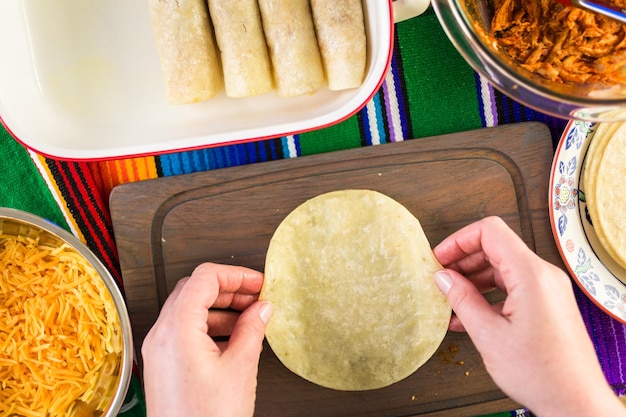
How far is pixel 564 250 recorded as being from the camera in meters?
1.32

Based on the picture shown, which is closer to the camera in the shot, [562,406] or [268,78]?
[562,406]

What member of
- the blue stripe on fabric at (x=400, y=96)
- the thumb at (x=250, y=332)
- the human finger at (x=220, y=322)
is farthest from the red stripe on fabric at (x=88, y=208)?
the blue stripe on fabric at (x=400, y=96)

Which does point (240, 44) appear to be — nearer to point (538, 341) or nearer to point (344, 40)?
point (344, 40)

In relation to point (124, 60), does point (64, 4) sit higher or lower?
higher

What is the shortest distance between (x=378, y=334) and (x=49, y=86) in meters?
0.92

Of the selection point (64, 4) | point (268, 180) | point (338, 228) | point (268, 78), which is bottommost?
point (338, 228)

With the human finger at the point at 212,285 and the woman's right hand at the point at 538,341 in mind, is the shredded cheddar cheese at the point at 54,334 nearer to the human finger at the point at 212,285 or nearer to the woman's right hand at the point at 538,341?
the human finger at the point at 212,285

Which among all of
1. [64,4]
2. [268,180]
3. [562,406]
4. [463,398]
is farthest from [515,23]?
[64,4]

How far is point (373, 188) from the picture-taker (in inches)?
53.0

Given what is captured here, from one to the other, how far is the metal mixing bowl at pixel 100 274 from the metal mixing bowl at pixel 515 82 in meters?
0.85

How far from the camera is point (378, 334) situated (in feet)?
4.30

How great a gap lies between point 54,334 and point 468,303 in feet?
2.92

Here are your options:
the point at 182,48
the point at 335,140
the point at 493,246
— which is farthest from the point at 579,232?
the point at 182,48

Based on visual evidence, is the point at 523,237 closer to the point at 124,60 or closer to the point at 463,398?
the point at 463,398
